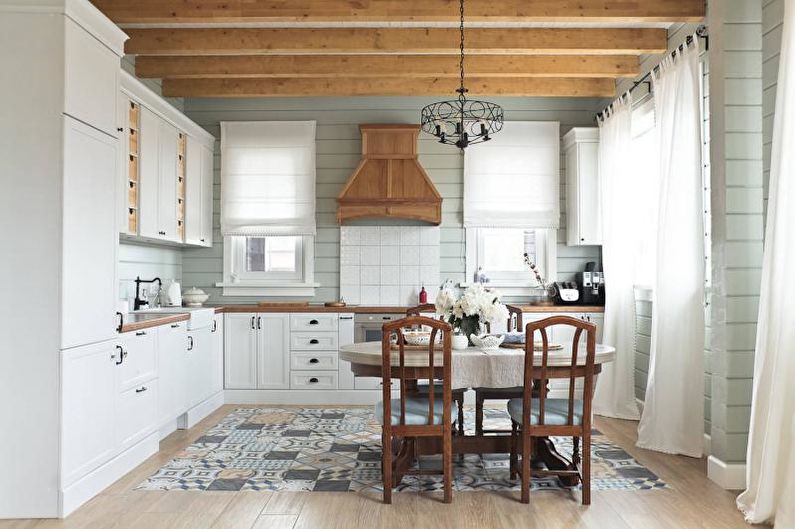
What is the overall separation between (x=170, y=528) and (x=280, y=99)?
446 cm

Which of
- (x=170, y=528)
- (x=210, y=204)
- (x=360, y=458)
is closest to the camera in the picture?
(x=170, y=528)

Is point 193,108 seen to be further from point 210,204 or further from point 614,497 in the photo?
point 614,497

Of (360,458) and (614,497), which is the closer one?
(614,497)

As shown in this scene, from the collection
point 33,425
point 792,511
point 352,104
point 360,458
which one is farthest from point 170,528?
point 352,104

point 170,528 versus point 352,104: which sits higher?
point 352,104

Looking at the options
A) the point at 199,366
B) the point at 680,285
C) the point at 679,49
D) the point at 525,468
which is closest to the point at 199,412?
the point at 199,366

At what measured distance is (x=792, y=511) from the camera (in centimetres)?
269

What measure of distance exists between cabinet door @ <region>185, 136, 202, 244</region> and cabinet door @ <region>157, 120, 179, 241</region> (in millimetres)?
270

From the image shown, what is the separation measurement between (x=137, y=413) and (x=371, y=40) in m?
3.11

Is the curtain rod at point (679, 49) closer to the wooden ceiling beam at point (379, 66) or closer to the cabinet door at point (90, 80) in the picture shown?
the wooden ceiling beam at point (379, 66)

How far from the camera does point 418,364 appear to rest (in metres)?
3.25

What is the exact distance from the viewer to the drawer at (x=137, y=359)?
374cm

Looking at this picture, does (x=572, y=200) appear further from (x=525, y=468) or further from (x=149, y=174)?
(x=149, y=174)

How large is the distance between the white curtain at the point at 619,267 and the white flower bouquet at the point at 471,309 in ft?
6.60
